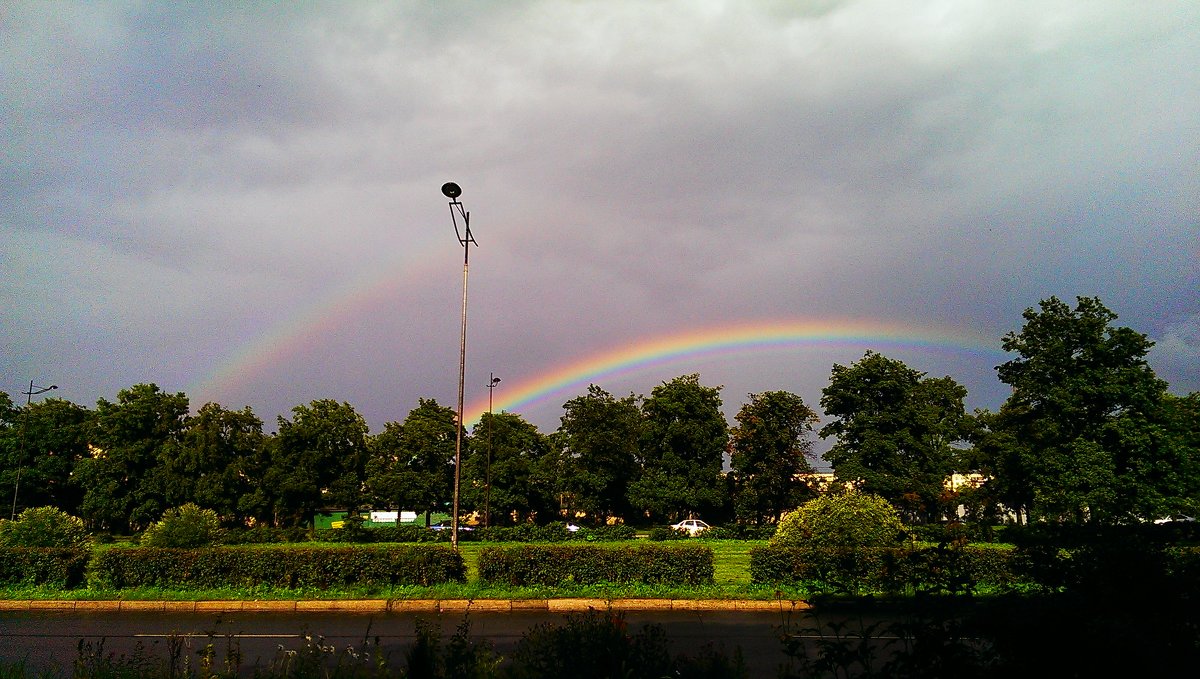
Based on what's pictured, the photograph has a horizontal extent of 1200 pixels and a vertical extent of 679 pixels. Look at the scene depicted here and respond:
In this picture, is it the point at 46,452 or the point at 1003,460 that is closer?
the point at 1003,460

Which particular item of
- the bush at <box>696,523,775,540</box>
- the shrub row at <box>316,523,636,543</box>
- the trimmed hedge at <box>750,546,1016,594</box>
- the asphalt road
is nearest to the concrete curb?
the asphalt road

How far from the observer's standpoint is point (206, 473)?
51.0 metres

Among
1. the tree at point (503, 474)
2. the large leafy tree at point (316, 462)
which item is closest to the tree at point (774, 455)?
the tree at point (503, 474)

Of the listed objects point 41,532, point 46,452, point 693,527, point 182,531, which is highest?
point 46,452

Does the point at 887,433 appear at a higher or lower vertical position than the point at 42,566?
higher

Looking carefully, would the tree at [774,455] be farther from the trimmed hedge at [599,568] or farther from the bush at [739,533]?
the trimmed hedge at [599,568]

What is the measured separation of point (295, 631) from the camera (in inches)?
503

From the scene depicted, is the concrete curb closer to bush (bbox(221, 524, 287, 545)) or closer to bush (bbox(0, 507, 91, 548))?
bush (bbox(0, 507, 91, 548))

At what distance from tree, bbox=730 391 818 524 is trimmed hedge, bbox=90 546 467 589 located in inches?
1541

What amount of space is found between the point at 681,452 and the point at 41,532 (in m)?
45.2

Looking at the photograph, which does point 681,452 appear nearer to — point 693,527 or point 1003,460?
point 693,527

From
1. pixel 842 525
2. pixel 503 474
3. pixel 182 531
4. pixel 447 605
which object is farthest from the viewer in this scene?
pixel 503 474

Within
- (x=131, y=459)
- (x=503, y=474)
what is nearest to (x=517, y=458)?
(x=503, y=474)

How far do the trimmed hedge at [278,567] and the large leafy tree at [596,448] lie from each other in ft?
134
